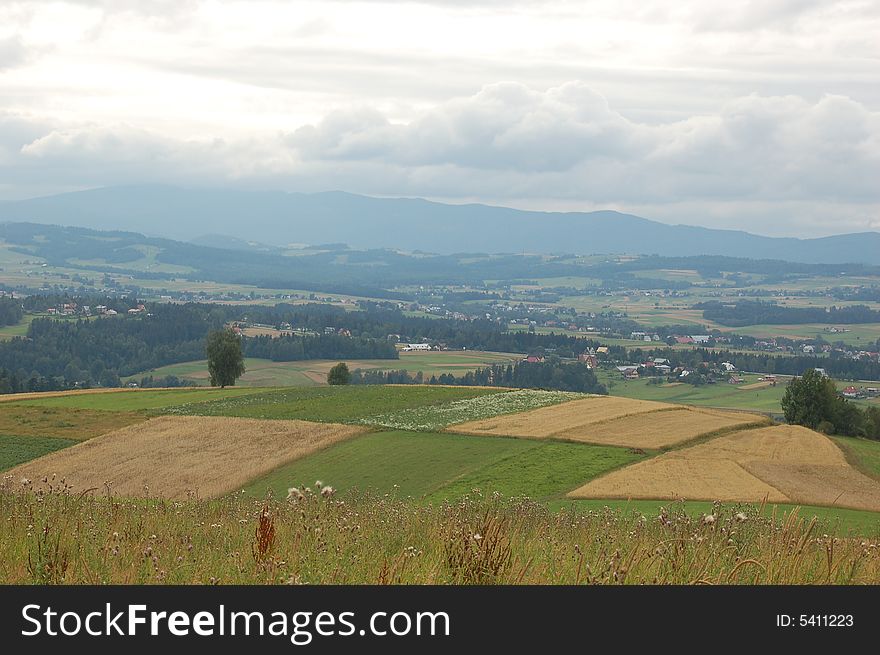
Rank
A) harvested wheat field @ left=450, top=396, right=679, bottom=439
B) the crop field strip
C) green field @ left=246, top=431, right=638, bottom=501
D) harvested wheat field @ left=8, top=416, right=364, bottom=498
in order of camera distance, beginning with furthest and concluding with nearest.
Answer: the crop field strip, harvested wheat field @ left=450, top=396, right=679, bottom=439, harvested wheat field @ left=8, top=416, right=364, bottom=498, green field @ left=246, top=431, right=638, bottom=501

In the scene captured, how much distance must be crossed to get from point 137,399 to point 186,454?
970 inches

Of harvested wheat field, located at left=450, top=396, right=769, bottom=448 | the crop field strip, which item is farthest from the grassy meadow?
the crop field strip

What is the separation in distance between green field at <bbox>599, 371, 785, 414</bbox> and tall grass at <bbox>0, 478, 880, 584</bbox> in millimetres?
95845

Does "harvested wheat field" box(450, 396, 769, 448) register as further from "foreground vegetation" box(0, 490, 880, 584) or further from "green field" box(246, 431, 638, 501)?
"foreground vegetation" box(0, 490, 880, 584)

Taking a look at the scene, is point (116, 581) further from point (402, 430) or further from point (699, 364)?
→ point (699, 364)

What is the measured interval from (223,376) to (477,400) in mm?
32325

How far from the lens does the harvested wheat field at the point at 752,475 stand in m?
35.7

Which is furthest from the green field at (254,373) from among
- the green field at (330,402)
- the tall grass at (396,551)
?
the tall grass at (396,551)

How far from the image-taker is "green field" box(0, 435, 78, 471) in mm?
44281

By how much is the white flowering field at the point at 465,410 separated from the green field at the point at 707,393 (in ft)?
135

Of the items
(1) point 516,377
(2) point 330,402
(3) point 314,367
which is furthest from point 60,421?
(1) point 516,377

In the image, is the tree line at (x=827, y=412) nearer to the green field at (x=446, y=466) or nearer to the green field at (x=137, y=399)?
the green field at (x=446, y=466)

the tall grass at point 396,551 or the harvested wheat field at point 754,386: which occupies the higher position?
the tall grass at point 396,551

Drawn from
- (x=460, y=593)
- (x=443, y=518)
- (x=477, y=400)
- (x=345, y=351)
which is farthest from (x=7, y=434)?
(x=345, y=351)
